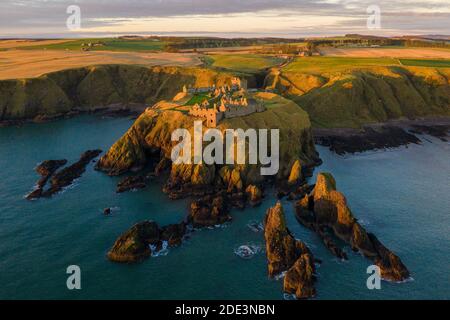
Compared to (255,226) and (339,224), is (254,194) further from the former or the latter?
(339,224)

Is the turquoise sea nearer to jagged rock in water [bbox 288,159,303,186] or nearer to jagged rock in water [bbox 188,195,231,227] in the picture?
jagged rock in water [bbox 188,195,231,227]

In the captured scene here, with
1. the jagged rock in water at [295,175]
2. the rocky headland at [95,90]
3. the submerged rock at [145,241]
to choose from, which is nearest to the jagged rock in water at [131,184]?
the submerged rock at [145,241]

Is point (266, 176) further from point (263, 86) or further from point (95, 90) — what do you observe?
point (95, 90)

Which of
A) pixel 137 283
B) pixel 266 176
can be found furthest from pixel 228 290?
pixel 266 176

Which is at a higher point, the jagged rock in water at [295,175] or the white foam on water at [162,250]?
the jagged rock in water at [295,175]

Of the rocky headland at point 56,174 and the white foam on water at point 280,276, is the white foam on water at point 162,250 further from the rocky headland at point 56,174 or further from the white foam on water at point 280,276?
the rocky headland at point 56,174

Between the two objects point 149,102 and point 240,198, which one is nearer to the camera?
point 240,198
